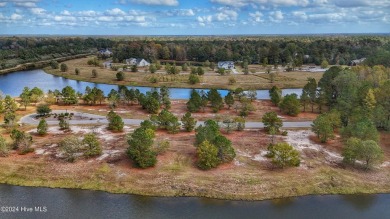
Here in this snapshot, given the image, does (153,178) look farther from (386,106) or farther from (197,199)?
(386,106)

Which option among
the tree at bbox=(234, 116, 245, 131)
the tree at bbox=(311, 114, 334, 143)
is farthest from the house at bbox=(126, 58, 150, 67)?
the tree at bbox=(311, 114, 334, 143)

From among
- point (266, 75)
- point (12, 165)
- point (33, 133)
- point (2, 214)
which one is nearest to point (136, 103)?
point (33, 133)

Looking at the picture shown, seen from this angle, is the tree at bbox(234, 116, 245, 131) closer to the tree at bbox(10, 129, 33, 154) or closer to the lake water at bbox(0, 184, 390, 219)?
the lake water at bbox(0, 184, 390, 219)

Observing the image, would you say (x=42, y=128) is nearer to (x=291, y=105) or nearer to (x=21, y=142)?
(x=21, y=142)

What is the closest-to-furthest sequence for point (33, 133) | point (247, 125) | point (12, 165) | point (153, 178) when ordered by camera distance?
point (153, 178) < point (12, 165) < point (33, 133) < point (247, 125)

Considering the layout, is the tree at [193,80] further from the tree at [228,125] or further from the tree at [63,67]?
the tree at [63,67]

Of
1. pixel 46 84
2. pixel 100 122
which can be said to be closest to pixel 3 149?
pixel 100 122

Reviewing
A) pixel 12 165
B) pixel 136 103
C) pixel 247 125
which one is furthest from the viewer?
pixel 136 103
